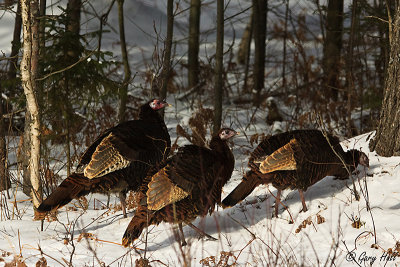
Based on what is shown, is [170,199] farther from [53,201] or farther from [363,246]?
[363,246]

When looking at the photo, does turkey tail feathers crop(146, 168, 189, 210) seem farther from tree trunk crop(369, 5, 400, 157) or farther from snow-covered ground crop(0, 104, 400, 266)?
tree trunk crop(369, 5, 400, 157)

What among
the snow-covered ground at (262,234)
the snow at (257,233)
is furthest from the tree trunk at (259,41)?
the snow-covered ground at (262,234)

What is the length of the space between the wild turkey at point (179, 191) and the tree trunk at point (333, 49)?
256 inches

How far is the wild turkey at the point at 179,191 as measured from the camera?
168 inches

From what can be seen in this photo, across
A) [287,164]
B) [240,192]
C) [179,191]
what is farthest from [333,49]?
[179,191]

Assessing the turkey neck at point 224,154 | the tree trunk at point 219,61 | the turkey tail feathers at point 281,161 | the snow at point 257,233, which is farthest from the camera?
the tree trunk at point 219,61

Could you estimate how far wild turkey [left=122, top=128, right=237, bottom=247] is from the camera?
14.0ft

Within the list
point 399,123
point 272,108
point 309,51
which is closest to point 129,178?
point 399,123

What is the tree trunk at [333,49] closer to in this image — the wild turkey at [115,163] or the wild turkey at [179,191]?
the wild turkey at [115,163]

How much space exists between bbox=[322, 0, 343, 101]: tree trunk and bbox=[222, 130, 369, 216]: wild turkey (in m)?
5.82

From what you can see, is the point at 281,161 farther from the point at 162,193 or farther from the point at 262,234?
the point at 162,193

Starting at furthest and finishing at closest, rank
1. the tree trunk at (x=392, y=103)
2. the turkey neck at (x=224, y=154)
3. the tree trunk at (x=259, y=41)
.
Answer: the tree trunk at (x=259, y=41)
the tree trunk at (x=392, y=103)
the turkey neck at (x=224, y=154)

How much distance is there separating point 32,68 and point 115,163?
122 centimetres

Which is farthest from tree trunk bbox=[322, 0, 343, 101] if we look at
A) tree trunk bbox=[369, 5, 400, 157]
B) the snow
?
tree trunk bbox=[369, 5, 400, 157]
